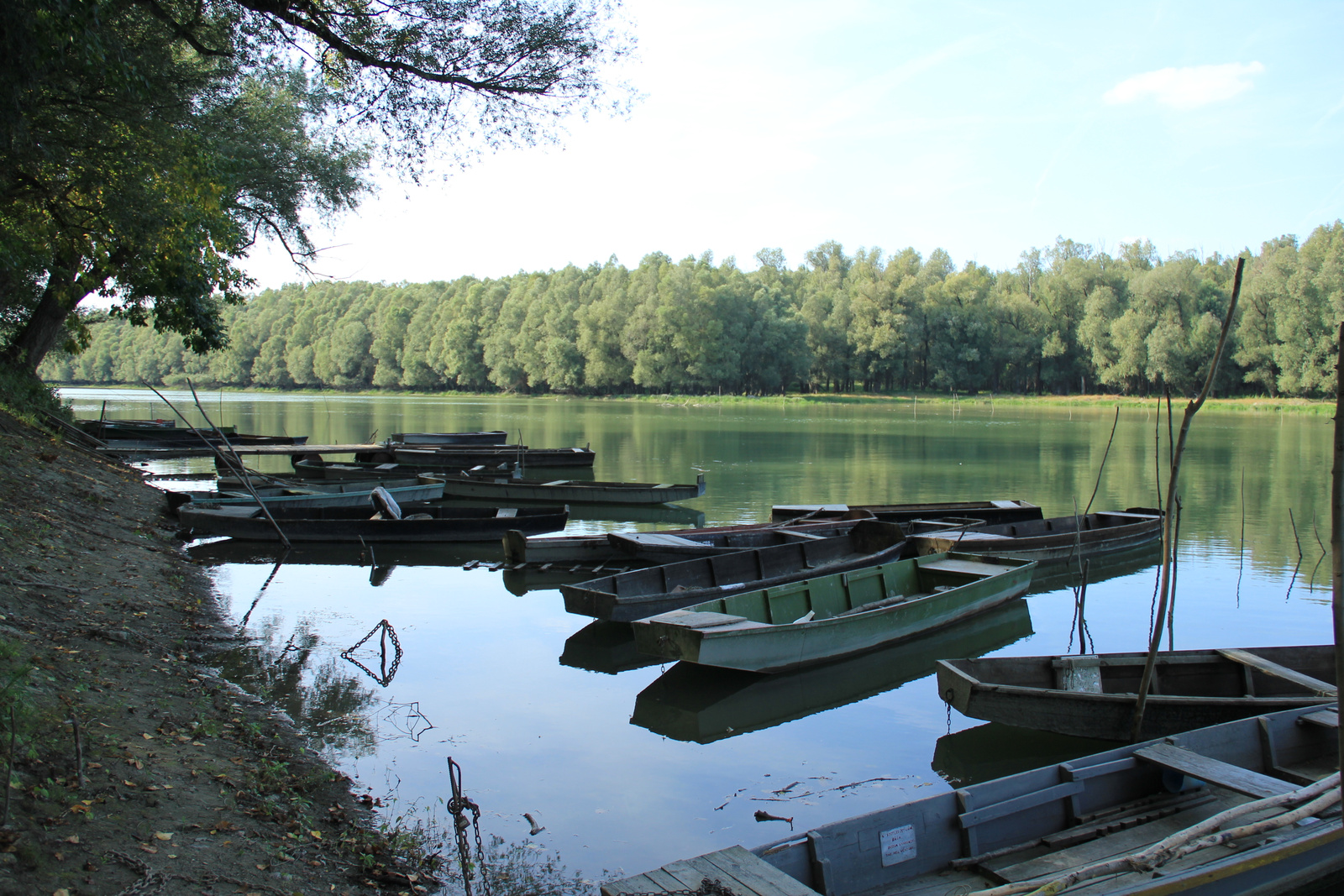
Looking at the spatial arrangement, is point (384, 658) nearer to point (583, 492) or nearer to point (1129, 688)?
point (1129, 688)

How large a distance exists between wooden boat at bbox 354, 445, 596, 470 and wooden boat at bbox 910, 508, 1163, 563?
15600 millimetres

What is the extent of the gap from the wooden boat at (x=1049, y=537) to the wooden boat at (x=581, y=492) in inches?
285

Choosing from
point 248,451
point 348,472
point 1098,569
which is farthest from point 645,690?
point 248,451

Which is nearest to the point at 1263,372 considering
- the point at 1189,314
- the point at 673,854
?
the point at 1189,314

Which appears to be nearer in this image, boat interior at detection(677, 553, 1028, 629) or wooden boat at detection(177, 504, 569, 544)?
boat interior at detection(677, 553, 1028, 629)

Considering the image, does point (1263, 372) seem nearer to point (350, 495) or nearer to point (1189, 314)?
point (1189, 314)

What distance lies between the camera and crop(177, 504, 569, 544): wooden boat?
1479 centimetres

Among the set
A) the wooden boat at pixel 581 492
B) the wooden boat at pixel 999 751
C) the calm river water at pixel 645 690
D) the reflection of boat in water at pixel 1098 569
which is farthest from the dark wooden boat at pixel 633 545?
the wooden boat at pixel 581 492

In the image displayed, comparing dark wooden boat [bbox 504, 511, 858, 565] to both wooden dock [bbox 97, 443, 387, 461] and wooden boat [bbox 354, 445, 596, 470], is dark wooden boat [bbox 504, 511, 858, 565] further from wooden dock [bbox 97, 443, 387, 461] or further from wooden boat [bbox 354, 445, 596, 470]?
wooden dock [bbox 97, 443, 387, 461]

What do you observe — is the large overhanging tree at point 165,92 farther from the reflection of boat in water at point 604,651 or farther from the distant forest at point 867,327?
the distant forest at point 867,327

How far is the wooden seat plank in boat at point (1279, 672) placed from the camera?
22.0 feet

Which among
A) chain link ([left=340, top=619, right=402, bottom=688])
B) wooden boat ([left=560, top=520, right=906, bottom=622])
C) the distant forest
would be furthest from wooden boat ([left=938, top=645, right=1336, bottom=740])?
the distant forest

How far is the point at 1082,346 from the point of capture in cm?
7481

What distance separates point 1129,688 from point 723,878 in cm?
486
